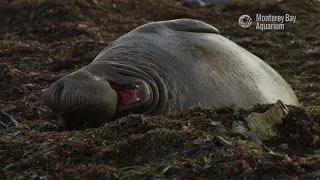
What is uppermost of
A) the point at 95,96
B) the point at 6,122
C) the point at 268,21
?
the point at 95,96

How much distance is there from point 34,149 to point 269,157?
1.61m

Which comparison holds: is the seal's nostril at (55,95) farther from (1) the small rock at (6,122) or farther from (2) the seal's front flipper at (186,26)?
(2) the seal's front flipper at (186,26)

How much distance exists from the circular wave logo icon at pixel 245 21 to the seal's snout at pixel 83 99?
10102 mm

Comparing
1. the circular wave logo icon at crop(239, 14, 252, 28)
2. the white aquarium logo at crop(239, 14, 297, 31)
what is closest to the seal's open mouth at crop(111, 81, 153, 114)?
the white aquarium logo at crop(239, 14, 297, 31)

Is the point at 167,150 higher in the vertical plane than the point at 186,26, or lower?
lower

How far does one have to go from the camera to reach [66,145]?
13.1 feet

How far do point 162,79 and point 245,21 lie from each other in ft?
33.8

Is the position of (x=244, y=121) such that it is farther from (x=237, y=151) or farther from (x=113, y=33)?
(x=113, y=33)

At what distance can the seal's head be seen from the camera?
4.67 meters

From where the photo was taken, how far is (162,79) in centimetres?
532

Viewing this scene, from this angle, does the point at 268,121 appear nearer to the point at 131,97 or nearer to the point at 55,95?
the point at 131,97

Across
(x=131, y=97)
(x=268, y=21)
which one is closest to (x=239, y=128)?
(x=131, y=97)

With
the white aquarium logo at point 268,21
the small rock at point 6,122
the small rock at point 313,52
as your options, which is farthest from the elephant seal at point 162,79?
the white aquarium logo at point 268,21

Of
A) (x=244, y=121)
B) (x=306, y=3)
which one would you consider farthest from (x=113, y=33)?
(x=244, y=121)
